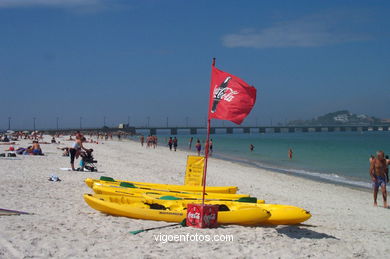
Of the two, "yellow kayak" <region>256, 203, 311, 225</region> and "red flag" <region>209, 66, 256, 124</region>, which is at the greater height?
"red flag" <region>209, 66, 256, 124</region>

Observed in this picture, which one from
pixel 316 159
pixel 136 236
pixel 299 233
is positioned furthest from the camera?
pixel 316 159

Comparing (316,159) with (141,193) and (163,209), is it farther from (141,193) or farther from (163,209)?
(163,209)

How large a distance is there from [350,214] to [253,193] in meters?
2.99

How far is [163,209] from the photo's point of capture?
689 cm

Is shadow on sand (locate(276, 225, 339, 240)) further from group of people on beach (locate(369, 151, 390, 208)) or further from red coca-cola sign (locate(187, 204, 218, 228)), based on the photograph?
group of people on beach (locate(369, 151, 390, 208))

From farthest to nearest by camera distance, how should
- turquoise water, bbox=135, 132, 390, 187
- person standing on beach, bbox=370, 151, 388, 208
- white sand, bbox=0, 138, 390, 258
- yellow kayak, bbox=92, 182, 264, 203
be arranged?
turquoise water, bbox=135, 132, 390, 187
person standing on beach, bbox=370, 151, 388, 208
yellow kayak, bbox=92, 182, 264, 203
white sand, bbox=0, 138, 390, 258

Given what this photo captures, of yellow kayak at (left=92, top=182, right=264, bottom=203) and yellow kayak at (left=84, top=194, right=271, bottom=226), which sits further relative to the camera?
yellow kayak at (left=92, top=182, right=264, bottom=203)

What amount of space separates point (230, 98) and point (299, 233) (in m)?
2.34

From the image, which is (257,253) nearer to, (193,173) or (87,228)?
(87,228)

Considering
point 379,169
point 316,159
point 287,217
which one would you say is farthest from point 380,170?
point 316,159

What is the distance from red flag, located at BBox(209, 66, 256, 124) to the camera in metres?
5.95

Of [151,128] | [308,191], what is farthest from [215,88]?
[151,128]

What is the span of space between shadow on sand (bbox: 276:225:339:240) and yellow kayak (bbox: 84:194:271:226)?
35 cm

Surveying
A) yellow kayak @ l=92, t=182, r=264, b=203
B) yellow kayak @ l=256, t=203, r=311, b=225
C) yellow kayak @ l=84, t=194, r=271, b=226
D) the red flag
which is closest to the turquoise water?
yellow kayak @ l=92, t=182, r=264, b=203
